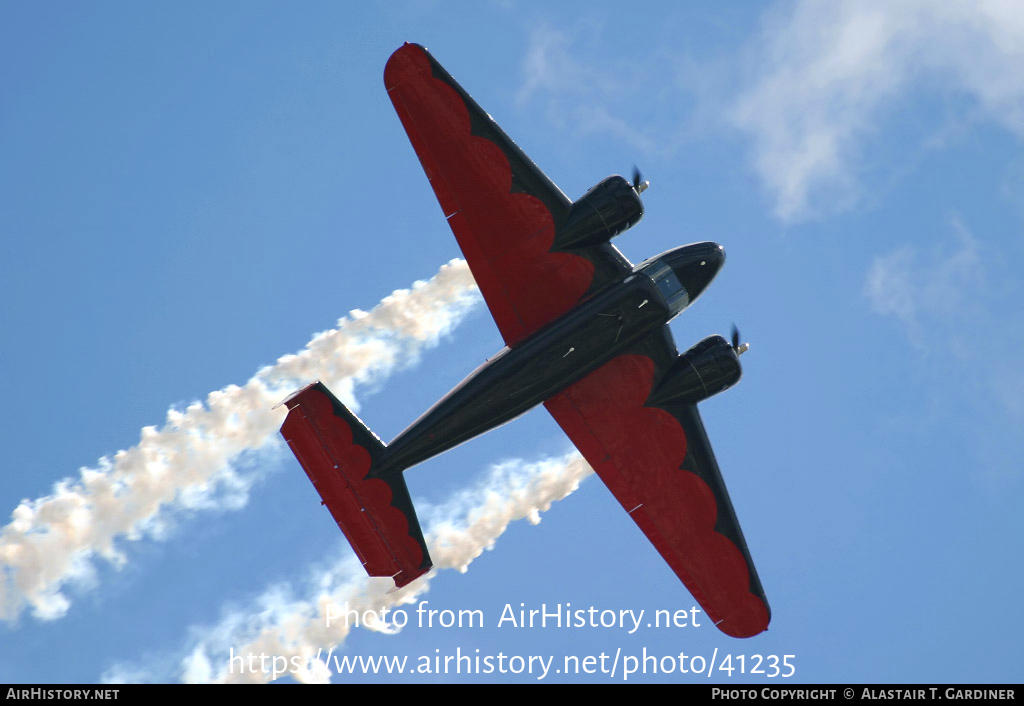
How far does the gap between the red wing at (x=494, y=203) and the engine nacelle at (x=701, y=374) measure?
3318 mm

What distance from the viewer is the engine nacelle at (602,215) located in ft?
103

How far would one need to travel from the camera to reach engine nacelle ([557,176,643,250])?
31328 mm

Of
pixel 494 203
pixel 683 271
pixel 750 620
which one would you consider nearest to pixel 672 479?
pixel 750 620

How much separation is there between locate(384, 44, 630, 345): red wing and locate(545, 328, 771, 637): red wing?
9.32 feet

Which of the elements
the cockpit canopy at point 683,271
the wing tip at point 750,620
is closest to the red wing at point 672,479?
the wing tip at point 750,620

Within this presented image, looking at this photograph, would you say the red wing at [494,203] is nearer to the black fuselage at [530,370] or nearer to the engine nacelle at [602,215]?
the engine nacelle at [602,215]

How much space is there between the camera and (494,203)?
31.5 m

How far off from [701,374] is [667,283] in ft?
9.35

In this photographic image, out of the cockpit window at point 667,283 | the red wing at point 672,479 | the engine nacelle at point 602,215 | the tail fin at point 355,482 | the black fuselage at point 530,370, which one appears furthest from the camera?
the red wing at point 672,479

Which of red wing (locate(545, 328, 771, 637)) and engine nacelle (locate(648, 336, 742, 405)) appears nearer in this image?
engine nacelle (locate(648, 336, 742, 405))

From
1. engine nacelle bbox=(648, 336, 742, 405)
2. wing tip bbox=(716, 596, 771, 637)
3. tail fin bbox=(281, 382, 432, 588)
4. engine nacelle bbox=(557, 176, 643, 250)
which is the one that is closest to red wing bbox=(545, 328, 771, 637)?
wing tip bbox=(716, 596, 771, 637)

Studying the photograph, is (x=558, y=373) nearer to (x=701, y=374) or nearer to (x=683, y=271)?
(x=701, y=374)

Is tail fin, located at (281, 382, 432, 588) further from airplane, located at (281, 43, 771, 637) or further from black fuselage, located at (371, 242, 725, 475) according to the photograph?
black fuselage, located at (371, 242, 725, 475)
